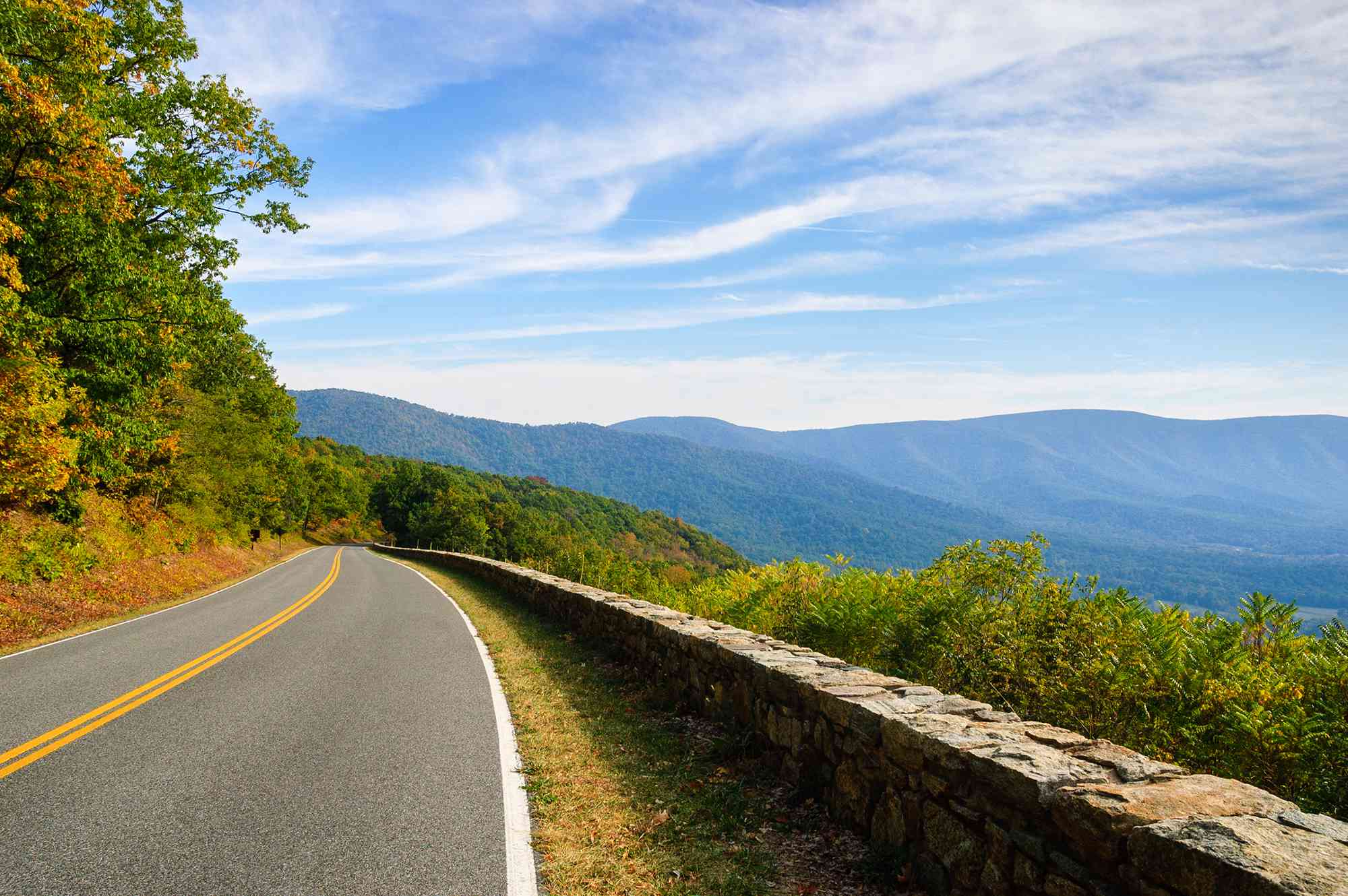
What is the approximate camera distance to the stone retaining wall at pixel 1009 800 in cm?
241

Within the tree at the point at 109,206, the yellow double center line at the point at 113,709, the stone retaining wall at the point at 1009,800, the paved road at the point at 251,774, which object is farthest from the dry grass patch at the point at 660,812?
the tree at the point at 109,206

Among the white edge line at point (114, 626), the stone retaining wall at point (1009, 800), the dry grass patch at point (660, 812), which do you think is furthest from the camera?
the white edge line at point (114, 626)

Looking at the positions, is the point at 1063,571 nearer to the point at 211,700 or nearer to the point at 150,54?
the point at 211,700

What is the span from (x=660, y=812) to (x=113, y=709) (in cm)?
562

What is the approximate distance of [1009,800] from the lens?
3180mm

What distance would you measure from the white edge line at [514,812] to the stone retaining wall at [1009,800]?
6.46 ft

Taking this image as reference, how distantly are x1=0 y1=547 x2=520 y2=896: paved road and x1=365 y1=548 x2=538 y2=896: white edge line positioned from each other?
0.06m

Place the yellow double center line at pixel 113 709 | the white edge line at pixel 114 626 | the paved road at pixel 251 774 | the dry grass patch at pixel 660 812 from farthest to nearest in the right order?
the white edge line at pixel 114 626, the yellow double center line at pixel 113 709, the dry grass patch at pixel 660 812, the paved road at pixel 251 774

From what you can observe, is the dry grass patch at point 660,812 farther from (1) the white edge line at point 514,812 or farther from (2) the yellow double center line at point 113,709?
(2) the yellow double center line at point 113,709

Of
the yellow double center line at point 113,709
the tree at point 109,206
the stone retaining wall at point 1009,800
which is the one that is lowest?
the yellow double center line at point 113,709

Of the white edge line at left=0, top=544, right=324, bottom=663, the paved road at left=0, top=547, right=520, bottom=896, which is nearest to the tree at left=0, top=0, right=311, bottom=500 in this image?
the white edge line at left=0, top=544, right=324, bottom=663

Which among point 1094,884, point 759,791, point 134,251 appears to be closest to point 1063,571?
point 759,791

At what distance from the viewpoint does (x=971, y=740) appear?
11.9 feet

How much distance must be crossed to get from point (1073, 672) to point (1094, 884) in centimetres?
291
